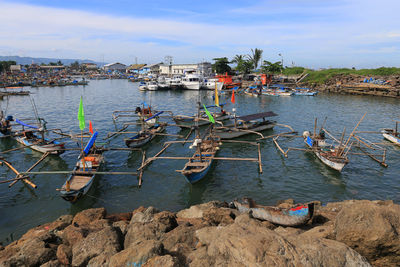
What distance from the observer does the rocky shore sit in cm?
687

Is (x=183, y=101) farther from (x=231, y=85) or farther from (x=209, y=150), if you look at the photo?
(x=209, y=150)

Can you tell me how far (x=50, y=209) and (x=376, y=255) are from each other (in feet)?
59.2

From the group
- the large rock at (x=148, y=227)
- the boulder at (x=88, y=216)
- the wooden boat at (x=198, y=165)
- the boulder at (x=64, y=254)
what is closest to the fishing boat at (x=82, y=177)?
the boulder at (x=88, y=216)

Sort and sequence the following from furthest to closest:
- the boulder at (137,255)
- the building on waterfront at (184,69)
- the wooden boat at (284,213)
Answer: the building on waterfront at (184,69), the wooden boat at (284,213), the boulder at (137,255)

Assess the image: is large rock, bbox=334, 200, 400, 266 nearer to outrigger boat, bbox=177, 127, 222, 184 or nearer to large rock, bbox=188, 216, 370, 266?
large rock, bbox=188, 216, 370, 266

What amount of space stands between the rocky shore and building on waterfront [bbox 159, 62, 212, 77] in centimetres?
8821

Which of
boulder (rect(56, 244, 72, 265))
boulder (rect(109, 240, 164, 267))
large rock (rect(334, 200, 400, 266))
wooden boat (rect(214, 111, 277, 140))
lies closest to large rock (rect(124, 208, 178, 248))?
boulder (rect(109, 240, 164, 267))

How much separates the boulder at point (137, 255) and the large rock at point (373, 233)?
20.4ft

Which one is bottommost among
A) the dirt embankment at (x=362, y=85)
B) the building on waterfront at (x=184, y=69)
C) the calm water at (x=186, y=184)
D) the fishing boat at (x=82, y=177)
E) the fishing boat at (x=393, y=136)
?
the calm water at (x=186, y=184)

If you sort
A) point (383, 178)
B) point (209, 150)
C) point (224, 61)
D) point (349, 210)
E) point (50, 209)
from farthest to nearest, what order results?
point (224, 61)
point (209, 150)
point (383, 178)
point (50, 209)
point (349, 210)

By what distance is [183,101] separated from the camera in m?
62.2

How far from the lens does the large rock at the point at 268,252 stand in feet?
21.7

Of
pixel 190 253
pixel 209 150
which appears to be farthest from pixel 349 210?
pixel 209 150

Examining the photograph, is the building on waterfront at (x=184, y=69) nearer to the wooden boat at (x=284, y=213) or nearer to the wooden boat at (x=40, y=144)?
the wooden boat at (x=40, y=144)
